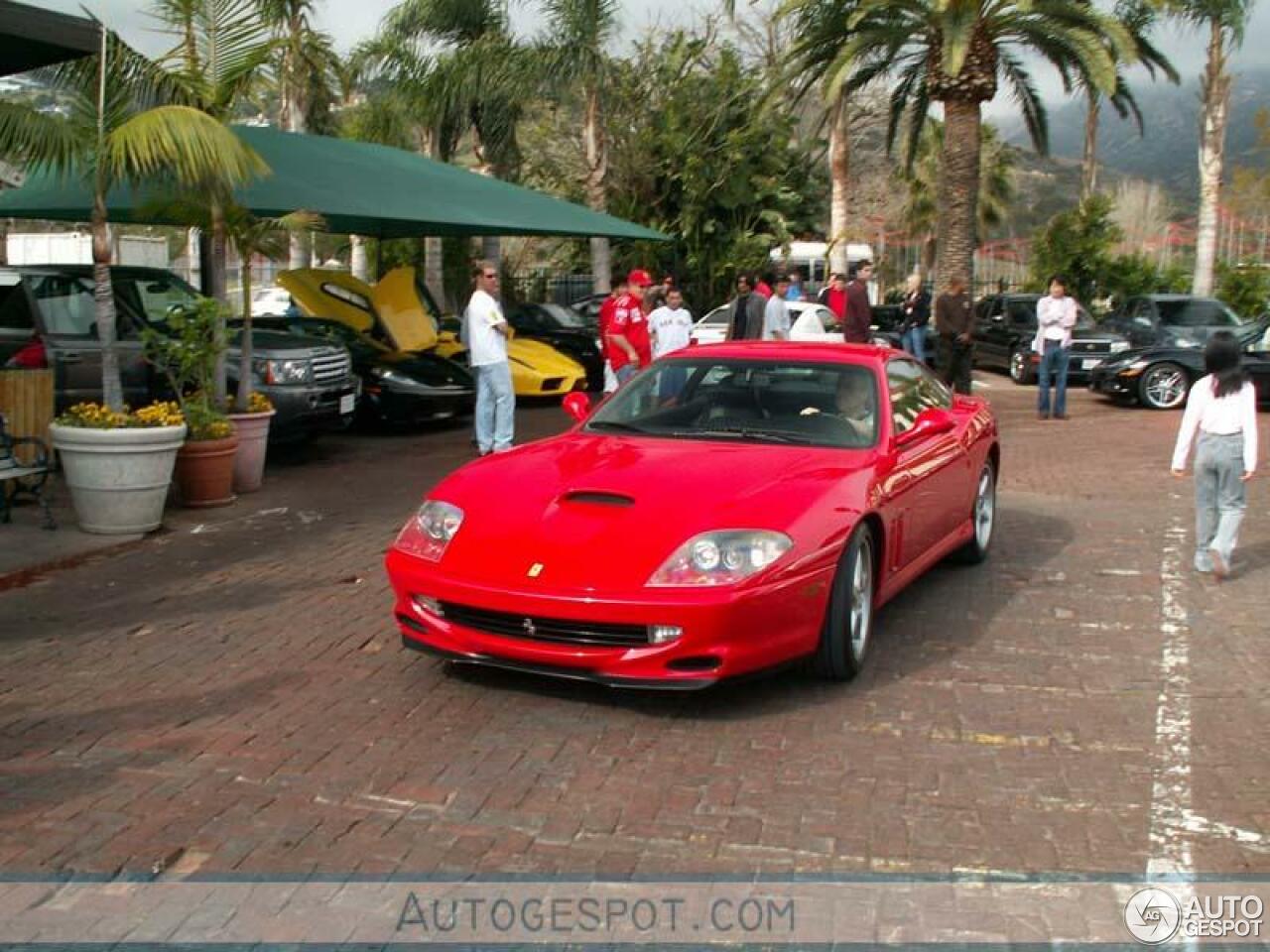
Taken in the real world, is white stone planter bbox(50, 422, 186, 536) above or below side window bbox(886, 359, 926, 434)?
below

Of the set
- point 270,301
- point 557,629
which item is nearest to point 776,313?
point 557,629

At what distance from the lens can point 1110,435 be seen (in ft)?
48.9

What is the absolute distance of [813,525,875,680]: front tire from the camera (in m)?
5.27

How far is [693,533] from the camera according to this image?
504cm

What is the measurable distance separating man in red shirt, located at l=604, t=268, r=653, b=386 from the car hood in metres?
6.41

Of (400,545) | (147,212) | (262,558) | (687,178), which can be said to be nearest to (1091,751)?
(400,545)

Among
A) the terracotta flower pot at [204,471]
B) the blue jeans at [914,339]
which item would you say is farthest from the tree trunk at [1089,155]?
the terracotta flower pot at [204,471]

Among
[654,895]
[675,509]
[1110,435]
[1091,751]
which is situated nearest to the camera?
[654,895]

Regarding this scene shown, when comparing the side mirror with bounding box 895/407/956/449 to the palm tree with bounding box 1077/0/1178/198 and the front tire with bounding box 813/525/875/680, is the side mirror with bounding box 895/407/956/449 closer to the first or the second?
the front tire with bounding box 813/525/875/680

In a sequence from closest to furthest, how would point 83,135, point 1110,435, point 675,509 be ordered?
point 675,509 < point 83,135 < point 1110,435

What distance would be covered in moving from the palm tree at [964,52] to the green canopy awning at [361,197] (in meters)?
5.16

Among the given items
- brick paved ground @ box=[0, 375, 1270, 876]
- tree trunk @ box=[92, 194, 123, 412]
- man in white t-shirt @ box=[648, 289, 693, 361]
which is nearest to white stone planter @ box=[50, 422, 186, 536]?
tree trunk @ box=[92, 194, 123, 412]

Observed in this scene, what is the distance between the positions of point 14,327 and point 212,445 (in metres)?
2.92

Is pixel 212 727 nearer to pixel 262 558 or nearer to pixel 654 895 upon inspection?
pixel 654 895
